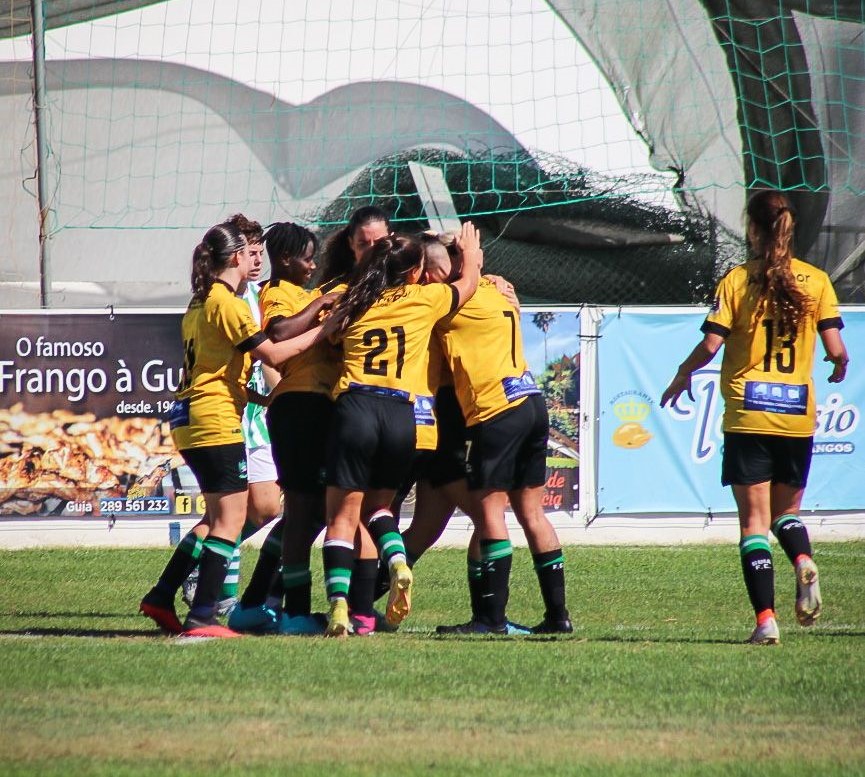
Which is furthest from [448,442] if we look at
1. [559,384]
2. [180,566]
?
[559,384]

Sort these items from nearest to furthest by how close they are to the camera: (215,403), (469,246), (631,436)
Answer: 1. (215,403)
2. (469,246)
3. (631,436)

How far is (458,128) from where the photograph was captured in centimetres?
1474

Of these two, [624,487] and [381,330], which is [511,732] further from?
[624,487]

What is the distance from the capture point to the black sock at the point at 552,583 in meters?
6.38

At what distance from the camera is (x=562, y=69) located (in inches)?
580

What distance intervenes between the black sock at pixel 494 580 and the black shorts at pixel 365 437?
0.65m

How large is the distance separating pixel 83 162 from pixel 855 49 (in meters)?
8.64

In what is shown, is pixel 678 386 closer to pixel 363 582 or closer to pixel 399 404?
pixel 399 404

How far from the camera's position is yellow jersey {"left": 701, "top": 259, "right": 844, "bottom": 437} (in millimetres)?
5977

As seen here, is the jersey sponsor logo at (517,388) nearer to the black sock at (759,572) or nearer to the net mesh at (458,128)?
the black sock at (759,572)

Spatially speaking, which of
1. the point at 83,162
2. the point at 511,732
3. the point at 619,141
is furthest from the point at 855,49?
the point at 511,732

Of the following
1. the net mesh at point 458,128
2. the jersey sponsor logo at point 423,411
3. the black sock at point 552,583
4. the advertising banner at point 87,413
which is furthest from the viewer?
the net mesh at point 458,128

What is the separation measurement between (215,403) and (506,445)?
140 centimetres

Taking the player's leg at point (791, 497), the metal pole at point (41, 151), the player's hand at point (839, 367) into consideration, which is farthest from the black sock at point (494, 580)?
the metal pole at point (41, 151)
